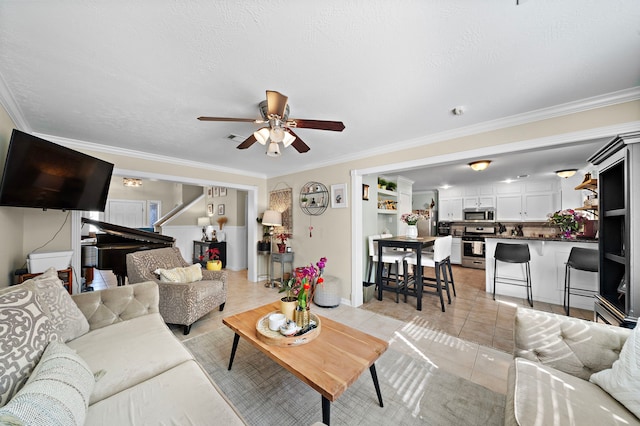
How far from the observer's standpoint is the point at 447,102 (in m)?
2.00

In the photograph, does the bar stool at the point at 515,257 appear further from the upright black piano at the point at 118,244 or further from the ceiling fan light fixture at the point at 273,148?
the upright black piano at the point at 118,244

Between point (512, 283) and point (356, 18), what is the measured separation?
14.8ft

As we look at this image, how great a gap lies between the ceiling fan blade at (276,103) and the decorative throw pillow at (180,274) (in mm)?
2361

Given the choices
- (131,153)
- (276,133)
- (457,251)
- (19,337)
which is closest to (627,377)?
(276,133)

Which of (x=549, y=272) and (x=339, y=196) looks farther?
(x=339, y=196)

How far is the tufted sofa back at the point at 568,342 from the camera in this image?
122 cm

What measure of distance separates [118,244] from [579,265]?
723 centimetres

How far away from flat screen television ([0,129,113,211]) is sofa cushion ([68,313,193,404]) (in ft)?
4.86

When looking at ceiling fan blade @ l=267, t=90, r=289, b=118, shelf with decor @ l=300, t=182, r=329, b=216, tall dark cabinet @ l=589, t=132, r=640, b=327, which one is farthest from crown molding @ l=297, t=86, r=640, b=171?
ceiling fan blade @ l=267, t=90, r=289, b=118

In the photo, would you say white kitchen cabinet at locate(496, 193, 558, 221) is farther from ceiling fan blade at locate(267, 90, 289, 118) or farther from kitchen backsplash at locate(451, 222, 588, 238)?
ceiling fan blade at locate(267, 90, 289, 118)

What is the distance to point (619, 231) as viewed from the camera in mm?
2033

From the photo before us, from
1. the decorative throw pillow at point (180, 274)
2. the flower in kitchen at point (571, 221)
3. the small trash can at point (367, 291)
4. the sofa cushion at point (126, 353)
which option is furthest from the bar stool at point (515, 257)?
the decorative throw pillow at point (180, 274)

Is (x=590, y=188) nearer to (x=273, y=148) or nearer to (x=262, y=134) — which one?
(x=273, y=148)

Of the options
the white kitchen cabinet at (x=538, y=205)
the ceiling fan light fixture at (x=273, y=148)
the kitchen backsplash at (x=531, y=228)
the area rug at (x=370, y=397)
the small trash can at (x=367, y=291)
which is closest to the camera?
the area rug at (x=370, y=397)
